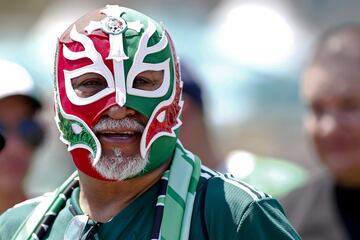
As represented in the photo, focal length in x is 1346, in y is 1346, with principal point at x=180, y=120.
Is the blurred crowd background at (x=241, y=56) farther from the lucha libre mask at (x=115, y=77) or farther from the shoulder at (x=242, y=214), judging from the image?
the shoulder at (x=242, y=214)

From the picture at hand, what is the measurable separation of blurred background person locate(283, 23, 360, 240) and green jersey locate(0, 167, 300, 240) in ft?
6.21

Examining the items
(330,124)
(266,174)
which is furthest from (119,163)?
(266,174)

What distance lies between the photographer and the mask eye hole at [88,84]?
15.5 ft

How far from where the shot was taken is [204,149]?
725 centimetres

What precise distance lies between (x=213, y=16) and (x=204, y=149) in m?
8.26

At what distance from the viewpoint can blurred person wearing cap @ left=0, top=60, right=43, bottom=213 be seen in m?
7.06

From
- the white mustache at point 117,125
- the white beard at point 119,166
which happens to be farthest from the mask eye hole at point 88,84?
the white beard at point 119,166

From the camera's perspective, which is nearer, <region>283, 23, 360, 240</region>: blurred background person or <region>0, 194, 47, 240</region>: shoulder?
<region>0, 194, 47, 240</region>: shoulder

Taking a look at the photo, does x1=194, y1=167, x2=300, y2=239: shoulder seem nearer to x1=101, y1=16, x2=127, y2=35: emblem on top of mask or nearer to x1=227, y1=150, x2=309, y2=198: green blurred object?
x1=101, y1=16, x2=127, y2=35: emblem on top of mask

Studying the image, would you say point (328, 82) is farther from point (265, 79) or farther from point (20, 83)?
point (265, 79)

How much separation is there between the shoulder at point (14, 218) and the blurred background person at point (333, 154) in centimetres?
187

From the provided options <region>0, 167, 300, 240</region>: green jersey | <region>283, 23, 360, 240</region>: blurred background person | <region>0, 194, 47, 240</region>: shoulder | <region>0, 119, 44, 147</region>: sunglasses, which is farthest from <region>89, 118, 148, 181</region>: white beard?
<region>0, 119, 44, 147</region>: sunglasses

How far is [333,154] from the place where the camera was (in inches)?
260

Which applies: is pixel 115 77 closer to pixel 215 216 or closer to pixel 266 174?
pixel 215 216
